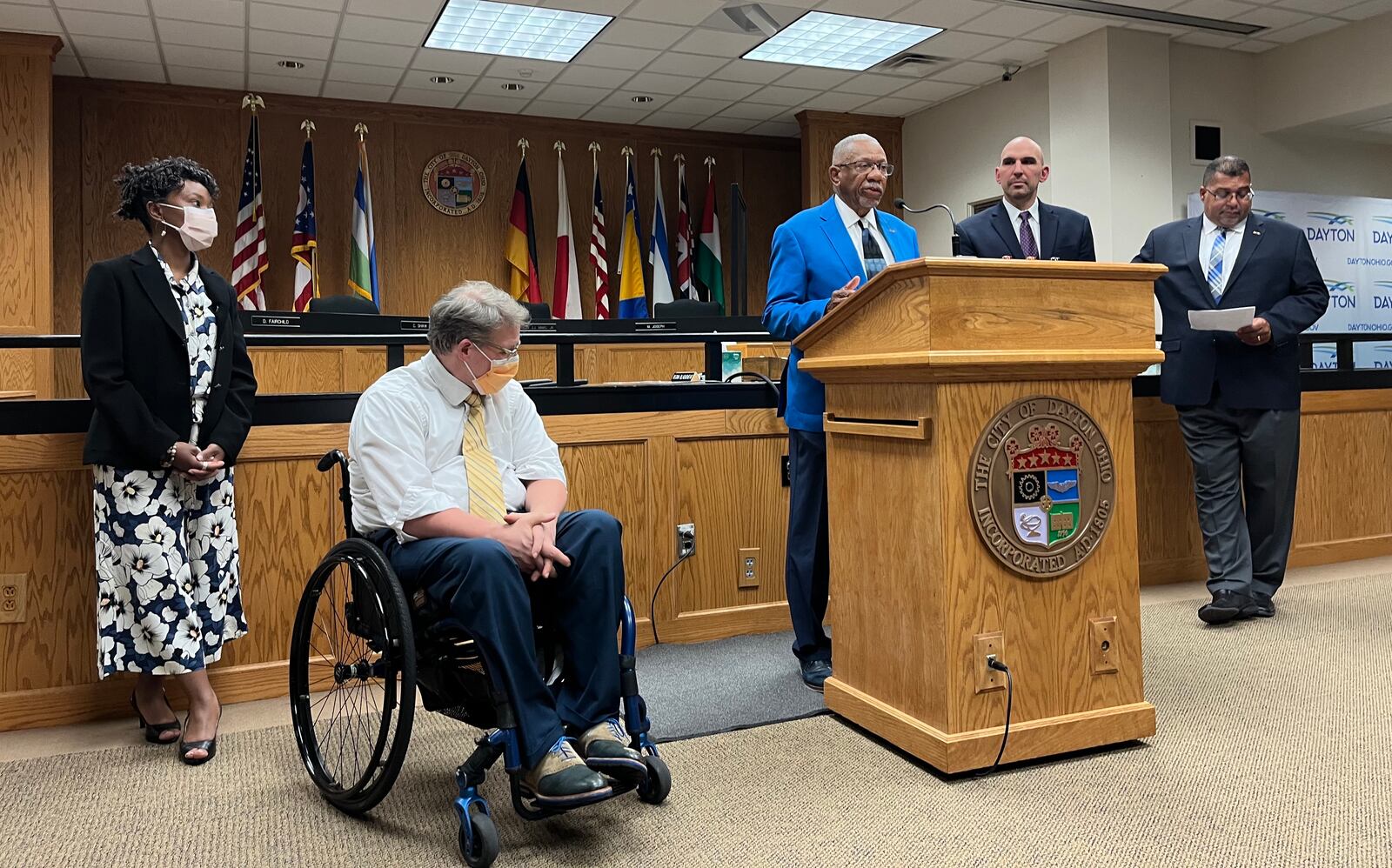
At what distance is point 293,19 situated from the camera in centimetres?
615

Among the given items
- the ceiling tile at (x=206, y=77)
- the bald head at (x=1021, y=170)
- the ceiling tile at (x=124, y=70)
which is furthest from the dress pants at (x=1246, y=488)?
the ceiling tile at (x=124, y=70)

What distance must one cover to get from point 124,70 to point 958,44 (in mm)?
5520

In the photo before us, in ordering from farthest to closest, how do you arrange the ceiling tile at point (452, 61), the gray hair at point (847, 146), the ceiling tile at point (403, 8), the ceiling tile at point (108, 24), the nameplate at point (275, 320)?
the ceiling tile at point (452, 61) → the ceiling tile at point (108, 24) → the ceiling tile at point (403, 8) → the nameplate at point (275, 320) → the gray hair at point (847, 146)

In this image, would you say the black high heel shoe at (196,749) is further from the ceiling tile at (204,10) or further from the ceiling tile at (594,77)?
Result: the ceiling tile at (594,77)

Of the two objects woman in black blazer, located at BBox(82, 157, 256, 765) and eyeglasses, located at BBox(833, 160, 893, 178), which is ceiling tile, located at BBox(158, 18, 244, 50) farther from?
eyeglasses, located at BBox(833, 160, 893, 178)

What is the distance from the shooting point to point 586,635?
1899mm

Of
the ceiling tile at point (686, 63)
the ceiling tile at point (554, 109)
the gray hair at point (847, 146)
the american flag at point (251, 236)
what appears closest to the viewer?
the gray hair at point (847, 146)

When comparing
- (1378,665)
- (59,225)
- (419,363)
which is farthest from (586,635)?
(59,225)

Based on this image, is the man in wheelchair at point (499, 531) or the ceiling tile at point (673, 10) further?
the ceiling tile at point (673, 10)

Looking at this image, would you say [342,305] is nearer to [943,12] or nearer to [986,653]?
[943,12]

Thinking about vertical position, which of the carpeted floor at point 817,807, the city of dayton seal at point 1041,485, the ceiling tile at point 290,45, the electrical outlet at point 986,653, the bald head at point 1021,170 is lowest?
the carpeted floor at point 817,807

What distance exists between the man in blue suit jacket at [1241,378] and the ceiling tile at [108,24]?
5710mm

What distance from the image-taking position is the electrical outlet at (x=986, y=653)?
6.82 ft

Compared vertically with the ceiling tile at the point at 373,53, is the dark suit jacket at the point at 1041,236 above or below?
below
